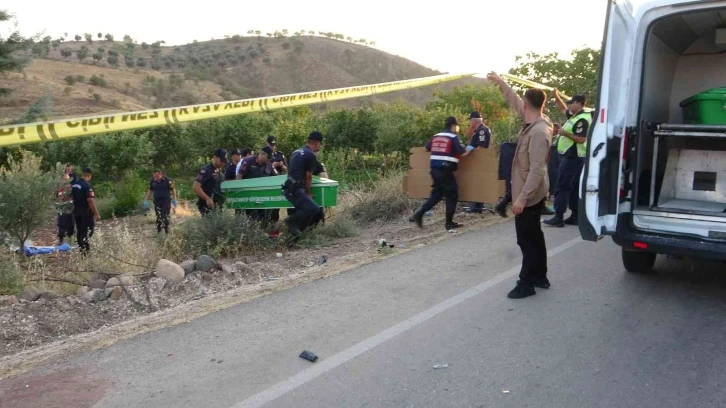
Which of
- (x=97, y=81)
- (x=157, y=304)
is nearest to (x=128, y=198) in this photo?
(x=157, y=304)

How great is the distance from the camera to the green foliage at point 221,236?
8.45 m

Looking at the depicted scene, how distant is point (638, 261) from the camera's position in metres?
6.07

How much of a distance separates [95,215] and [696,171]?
32.5 ft

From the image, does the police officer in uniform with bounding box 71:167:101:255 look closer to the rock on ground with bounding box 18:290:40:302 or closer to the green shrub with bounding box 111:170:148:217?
the rock on ground with bounding box 18:290:40:302

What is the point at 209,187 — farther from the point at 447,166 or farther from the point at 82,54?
the point at 82,54

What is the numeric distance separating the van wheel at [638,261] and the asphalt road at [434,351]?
12cm

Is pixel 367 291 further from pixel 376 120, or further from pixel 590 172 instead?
pixel 376 120

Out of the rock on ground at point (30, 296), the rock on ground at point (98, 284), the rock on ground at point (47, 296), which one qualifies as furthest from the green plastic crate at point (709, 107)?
the rock on ground at point (30, 296)

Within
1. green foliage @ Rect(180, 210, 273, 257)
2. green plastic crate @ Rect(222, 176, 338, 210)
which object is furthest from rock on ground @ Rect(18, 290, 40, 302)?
green plastic crate @ Rect(222, 176, 338, 210)

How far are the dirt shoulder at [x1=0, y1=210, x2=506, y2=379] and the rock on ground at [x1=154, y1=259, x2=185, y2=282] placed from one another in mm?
84

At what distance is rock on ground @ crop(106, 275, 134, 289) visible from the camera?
6.54 meters

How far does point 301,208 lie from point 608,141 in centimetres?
486

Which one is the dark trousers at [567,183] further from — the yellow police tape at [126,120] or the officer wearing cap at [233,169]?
the officer wearing cap at [233,169]

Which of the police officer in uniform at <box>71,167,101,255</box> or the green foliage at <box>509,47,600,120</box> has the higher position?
the green foliage at <box>509,47,600,120</box>
